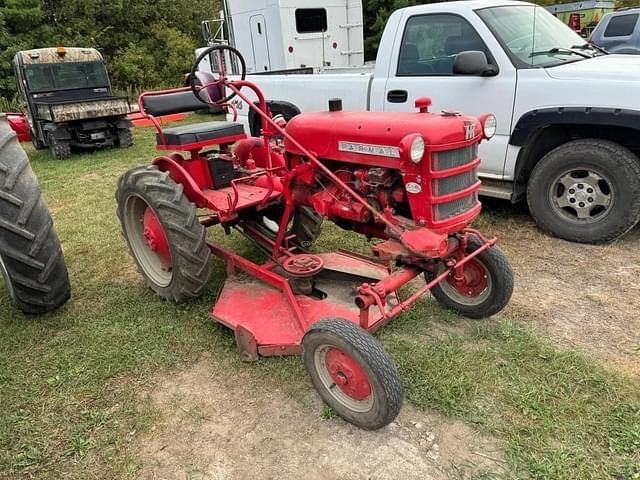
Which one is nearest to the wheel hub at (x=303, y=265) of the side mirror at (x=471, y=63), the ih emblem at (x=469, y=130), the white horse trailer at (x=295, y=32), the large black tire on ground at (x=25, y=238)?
the ih emblem at (x=469, y=130)

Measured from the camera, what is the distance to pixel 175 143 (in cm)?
378

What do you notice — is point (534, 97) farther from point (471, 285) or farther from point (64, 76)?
point (64, 76)

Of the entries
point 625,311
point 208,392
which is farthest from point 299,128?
point 625,311

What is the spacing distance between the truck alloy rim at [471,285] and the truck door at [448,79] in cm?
183

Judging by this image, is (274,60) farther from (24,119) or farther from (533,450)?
(533,450)

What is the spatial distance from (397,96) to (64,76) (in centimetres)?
815

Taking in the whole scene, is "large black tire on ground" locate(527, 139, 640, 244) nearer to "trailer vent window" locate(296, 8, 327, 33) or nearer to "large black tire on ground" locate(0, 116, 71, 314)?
"large black tire on ground" locate(0, 116, 71, 314)

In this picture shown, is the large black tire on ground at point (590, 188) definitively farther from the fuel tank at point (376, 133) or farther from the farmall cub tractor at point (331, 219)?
the fuel tank at point (376, 133)

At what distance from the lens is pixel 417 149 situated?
8.00ft

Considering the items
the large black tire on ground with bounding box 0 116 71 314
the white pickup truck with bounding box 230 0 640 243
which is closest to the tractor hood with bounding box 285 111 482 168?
the large black tire on ground with bounding box 0 116 71 314

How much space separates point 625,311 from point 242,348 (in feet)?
8.39

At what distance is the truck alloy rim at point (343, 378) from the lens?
2443 mm

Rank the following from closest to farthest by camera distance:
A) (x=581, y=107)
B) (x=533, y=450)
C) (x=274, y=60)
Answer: (x=533, y=450) < (x=581, y=107) < (x=274, y=60)

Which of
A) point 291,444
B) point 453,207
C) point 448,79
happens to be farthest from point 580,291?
point 291,444
